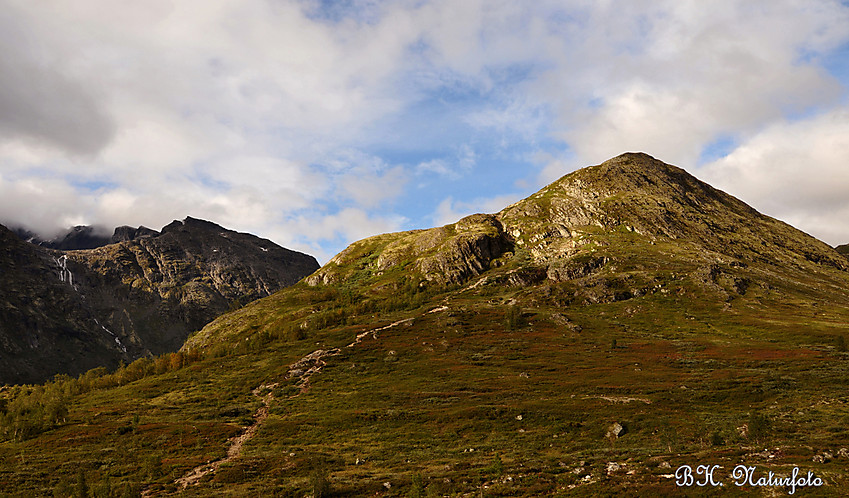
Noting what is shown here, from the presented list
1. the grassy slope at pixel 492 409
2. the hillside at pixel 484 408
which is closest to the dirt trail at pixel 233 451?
the hillside at pixel 484 408

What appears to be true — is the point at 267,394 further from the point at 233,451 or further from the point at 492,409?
the point at 492,409

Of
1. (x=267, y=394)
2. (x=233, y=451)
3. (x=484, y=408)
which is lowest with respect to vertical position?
(x=233, y=451)

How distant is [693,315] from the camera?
512ft

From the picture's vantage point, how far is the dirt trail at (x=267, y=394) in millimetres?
48100

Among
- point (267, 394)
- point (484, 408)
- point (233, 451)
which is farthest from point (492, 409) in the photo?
point (267, 394)

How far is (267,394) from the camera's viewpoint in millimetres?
101062

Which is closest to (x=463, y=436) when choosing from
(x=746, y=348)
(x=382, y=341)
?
(x=382, y=341)

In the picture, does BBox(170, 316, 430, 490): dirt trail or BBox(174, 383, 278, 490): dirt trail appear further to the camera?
BBox(170, 316, 430, 490): dirt trail

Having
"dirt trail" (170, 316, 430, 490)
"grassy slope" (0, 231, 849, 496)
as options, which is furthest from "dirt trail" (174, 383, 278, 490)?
"grassy slope" (0, 231, 849, 496)

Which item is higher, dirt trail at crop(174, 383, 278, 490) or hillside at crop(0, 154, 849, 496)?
hillside at crop(0, 154, 849, 496)

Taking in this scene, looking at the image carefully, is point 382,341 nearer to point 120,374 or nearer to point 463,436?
point 463,436

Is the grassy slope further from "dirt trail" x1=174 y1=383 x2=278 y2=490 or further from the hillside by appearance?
"dirt trail" x1=174 y1=383 x2=278 y2=490

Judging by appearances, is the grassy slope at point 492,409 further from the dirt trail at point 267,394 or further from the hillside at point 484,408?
the dirt trail at point 267,394

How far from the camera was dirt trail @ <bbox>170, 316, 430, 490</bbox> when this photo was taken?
48.1m
